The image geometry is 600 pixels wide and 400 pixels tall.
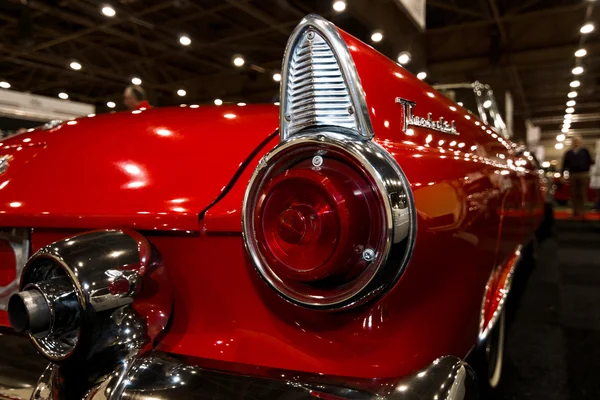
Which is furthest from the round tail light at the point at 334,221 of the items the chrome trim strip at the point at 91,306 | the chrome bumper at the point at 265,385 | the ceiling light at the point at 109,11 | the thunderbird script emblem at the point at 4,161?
the ceiling light at the point at 109,11

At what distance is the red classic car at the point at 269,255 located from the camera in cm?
93

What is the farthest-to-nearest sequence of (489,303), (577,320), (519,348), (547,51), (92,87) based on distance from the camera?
(92,87)
(547,51)
(577,320)
(519,348)
(489,303)

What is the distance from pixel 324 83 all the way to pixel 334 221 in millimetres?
306

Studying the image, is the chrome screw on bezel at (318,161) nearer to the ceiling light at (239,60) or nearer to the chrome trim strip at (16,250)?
the chrome trim strip at (16,250)

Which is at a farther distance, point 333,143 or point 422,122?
point 422,122

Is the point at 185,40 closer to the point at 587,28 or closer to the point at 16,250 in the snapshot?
the point at 587,28

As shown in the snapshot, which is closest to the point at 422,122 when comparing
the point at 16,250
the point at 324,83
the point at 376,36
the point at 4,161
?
the point at 324,83

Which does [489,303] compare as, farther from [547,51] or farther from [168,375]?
[547,51]

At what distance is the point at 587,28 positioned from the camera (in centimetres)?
1007

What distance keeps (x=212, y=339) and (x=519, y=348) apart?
2.22 metres

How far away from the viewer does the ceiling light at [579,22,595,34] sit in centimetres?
998

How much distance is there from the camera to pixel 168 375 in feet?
3.12

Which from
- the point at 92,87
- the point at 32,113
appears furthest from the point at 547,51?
the point at 92,87

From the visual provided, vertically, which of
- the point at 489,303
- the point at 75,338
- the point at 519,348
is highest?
the point at 75,338
